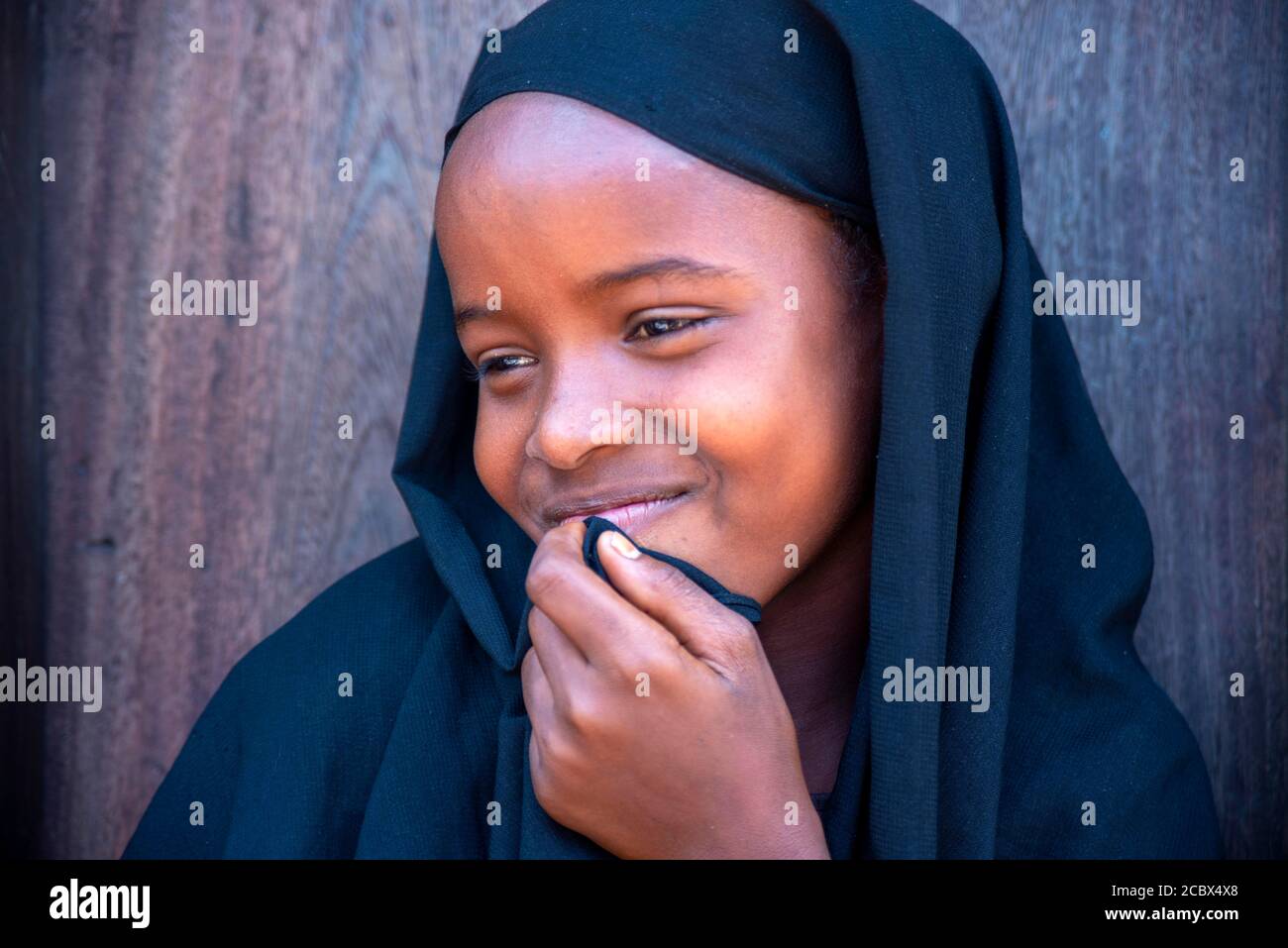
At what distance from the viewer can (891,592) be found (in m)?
1.39

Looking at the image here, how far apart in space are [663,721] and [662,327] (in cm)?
45

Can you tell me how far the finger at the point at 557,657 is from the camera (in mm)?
1378

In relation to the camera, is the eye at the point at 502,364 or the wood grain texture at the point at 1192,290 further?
the wood grain texture at the point at 1192,290

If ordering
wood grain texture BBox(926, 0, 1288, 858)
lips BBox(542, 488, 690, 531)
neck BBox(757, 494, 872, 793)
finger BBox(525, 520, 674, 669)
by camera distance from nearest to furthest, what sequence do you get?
1. finger BBox(525, 520, 674, 669)
2. lips BBox(542, 488, 690, 531)
3. neck BBox(757, 494, 872, 793)
4. wood grain texture BBox(926, 0, 1288, 858)

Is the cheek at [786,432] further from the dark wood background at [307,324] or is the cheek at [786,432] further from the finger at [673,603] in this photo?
the dark wood background at [307,324]

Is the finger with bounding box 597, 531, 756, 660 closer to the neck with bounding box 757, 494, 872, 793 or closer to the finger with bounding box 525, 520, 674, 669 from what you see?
the finger with bounding box 525, 520, 674, 669

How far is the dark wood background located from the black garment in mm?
485

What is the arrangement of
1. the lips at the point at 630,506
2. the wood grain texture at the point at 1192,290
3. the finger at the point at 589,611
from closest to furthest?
the finger at the point at 589,611 < the lips at the point at 630,506 < the wood grain texture at the point at 1192,290

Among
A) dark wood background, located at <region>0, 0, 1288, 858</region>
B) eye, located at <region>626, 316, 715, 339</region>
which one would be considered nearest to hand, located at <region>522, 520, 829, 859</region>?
eye, located at <region>626, 316, 715, 339</region>

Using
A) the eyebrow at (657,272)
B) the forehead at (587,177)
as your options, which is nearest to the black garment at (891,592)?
the forehead at (587,177)

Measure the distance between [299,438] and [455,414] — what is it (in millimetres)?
510

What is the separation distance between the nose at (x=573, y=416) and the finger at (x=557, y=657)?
0.59ft

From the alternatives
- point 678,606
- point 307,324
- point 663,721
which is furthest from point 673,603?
point 307,324

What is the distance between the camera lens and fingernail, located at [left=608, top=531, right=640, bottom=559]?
1.37 m
